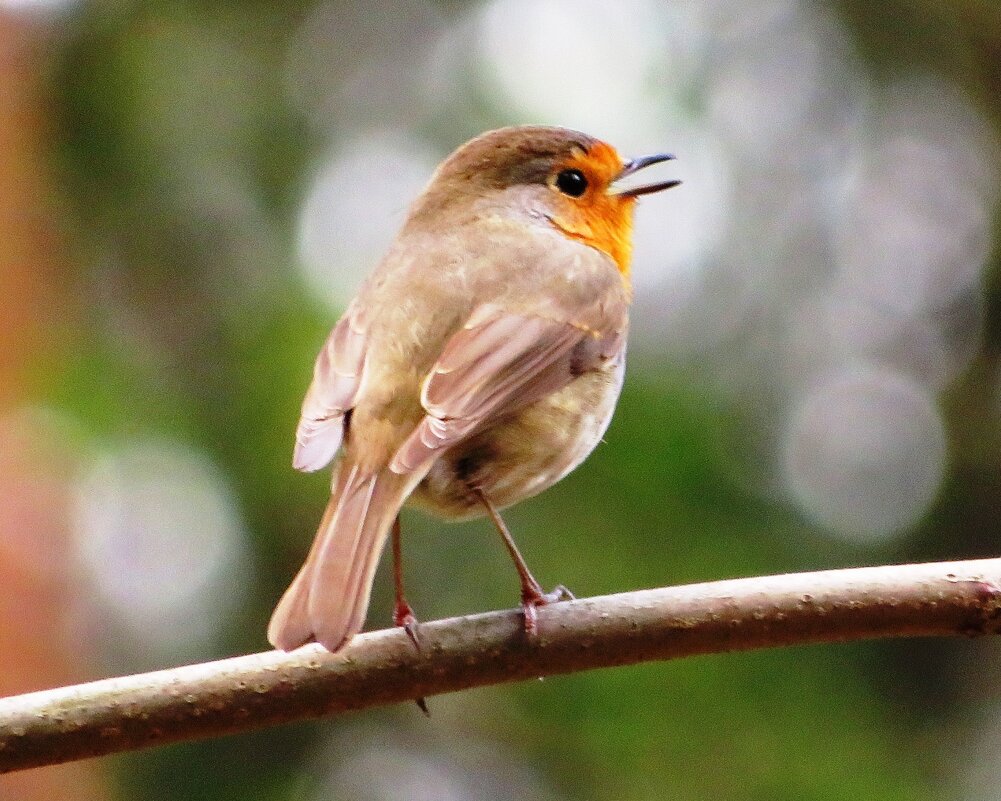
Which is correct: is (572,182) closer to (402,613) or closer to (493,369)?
(493,369)

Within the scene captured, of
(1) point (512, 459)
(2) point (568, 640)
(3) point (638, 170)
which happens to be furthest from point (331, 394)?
(3) point (638, 170)

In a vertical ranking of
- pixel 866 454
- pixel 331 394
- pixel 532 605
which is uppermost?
pixel 331 394

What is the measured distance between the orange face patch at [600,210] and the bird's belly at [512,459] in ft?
3.18

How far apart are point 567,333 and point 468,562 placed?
128cm

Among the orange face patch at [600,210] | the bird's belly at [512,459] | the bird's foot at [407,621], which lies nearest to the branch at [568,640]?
the bird's foot at [407,621]

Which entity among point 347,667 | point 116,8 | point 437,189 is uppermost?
point 116,8

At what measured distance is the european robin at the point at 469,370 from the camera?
3.19m

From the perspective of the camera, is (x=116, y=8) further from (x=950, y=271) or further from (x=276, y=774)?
(x=950, y=271)

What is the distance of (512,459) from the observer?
11.8 ft

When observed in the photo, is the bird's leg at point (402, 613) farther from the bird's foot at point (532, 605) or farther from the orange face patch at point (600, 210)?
the orange face patch at point (600, 210)

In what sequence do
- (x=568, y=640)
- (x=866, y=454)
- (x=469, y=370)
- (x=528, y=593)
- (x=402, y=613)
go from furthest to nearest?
(x=866, y=454) < (x=469, y=370) < (x=402, y=613) < (x=528, y=593) < (x=568, y=640)

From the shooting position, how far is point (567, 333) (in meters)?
3.93

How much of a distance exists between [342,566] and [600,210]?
6.75 feet

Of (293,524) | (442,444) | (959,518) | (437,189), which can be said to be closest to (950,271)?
(959,518)
